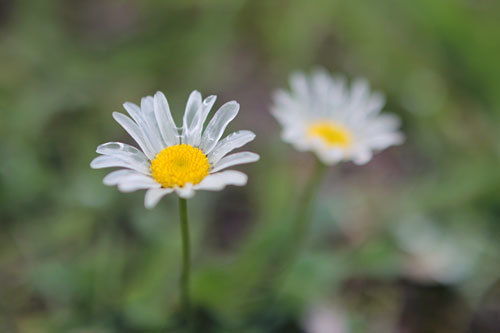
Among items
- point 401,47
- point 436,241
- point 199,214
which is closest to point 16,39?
point 199,214

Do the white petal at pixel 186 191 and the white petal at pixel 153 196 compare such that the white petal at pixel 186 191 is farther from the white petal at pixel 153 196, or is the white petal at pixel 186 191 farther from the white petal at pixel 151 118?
the white petal at pixel 151 118

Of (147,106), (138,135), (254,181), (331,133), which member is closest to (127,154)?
(138,135)

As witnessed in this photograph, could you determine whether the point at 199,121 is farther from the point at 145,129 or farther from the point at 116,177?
the point at 116,177

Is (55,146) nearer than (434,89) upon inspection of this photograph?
Yes

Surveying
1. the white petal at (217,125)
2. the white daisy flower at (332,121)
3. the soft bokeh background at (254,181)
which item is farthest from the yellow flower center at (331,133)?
the white petal at (217,125)

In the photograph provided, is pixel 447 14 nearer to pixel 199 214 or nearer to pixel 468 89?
pixel 468 89

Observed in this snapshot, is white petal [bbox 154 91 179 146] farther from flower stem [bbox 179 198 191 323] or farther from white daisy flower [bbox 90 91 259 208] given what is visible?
flower stem [bbox 179 198 191 323]
